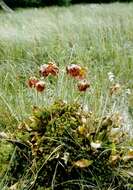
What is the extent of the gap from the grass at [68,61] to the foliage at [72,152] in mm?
233

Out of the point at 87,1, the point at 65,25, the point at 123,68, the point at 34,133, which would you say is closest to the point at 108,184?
the point at 34,133

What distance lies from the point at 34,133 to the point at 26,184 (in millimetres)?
363

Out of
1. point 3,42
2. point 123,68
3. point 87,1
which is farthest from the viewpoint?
point 87,1

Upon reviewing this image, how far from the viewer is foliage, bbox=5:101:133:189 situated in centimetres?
387

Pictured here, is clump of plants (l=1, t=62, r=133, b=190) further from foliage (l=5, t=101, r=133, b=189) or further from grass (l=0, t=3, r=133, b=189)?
grass (l=0, t=3, r=133, b=189)

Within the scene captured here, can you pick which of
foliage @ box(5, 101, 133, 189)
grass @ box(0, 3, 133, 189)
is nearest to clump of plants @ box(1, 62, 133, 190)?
foliage @ box(5, 101, 133, 189)

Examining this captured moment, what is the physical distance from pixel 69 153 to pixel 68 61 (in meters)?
1.96

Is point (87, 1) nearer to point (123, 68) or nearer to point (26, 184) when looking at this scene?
point (123, 68)

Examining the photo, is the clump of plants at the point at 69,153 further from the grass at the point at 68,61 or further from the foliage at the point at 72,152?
the grass at the point at 68,61

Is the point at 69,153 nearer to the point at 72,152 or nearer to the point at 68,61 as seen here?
the point at 72,152

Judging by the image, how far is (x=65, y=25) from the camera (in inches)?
361

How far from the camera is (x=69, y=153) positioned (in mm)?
3918

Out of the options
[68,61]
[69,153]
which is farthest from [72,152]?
[68,61]

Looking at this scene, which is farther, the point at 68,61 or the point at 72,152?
the point at 68,61
